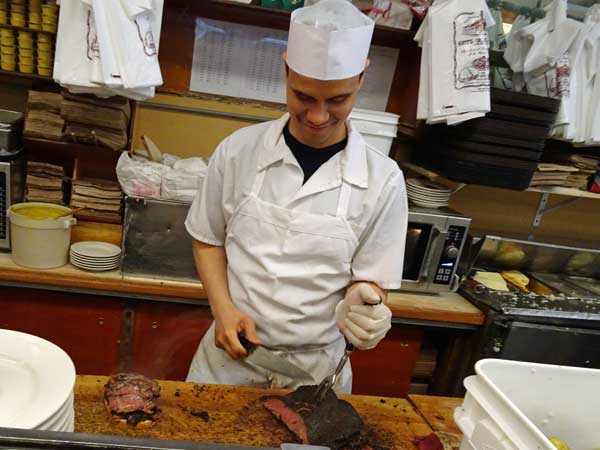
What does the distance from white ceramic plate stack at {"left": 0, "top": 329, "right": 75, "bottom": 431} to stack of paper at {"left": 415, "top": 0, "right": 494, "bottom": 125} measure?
2022 millimetres

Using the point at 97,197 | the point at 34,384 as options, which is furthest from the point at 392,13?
the point at 34,384

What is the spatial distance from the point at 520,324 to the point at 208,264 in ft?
5.57

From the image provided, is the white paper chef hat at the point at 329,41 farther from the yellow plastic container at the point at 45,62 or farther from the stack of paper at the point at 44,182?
the stack of paper at the point at 44,182

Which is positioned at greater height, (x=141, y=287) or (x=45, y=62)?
(x=45, y=62)

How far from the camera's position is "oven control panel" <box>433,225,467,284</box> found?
2631 mm

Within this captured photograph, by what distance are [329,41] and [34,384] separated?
3.76 feet

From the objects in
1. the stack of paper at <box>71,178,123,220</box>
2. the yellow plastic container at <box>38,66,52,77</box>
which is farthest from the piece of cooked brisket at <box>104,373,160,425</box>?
the yellow plastic container at <box>38,66,52,77</box>

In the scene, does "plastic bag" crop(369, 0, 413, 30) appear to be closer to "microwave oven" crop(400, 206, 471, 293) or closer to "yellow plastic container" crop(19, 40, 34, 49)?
"microwave oven" crop(400, 206, 471, 293)

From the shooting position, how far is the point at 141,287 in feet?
7.69

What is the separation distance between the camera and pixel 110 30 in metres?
2.04

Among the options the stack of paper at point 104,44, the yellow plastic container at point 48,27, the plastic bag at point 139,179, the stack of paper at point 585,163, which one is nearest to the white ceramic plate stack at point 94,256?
the plastic bag at point 139,179

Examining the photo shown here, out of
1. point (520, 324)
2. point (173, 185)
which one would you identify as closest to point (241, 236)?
point (173, 185)

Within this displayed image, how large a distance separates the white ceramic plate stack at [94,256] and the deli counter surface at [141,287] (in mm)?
30

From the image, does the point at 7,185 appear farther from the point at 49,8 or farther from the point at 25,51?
the point at 49,8
